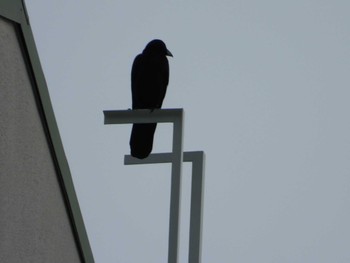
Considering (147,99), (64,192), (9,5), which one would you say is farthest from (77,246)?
(147,99)

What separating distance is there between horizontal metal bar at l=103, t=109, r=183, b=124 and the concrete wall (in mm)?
322

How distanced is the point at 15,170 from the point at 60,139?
1.65ft

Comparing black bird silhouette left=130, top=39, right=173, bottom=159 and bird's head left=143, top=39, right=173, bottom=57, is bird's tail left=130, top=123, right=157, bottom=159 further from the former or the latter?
bird's head left=143, top=39, right=173, bottom=57

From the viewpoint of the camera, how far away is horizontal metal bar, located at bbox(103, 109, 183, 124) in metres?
4.09

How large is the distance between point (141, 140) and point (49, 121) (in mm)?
1406

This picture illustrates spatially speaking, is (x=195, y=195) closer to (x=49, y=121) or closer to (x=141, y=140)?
(x=49, y=121)

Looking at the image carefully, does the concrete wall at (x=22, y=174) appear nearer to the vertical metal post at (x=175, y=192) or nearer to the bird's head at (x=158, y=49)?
the vertical metal post at (x=175, y=192)

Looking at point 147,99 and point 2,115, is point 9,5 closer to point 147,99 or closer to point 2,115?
point 2,115

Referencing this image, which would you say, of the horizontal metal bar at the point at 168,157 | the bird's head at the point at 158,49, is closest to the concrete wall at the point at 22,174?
the horizontal metal bar at the point at 168,157

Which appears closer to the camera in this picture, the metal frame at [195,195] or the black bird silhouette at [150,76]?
the metal frame at [195,195]

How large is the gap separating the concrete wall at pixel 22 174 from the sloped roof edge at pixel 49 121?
42 millimetres

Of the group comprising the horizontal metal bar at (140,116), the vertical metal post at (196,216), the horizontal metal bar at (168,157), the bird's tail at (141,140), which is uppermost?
the horizontal metal bar at (140,116)

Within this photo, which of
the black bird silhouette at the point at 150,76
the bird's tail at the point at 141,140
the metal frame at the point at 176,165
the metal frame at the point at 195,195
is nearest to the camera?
the metal frame at the point at 176,165

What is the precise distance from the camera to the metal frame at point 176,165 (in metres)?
3.91
